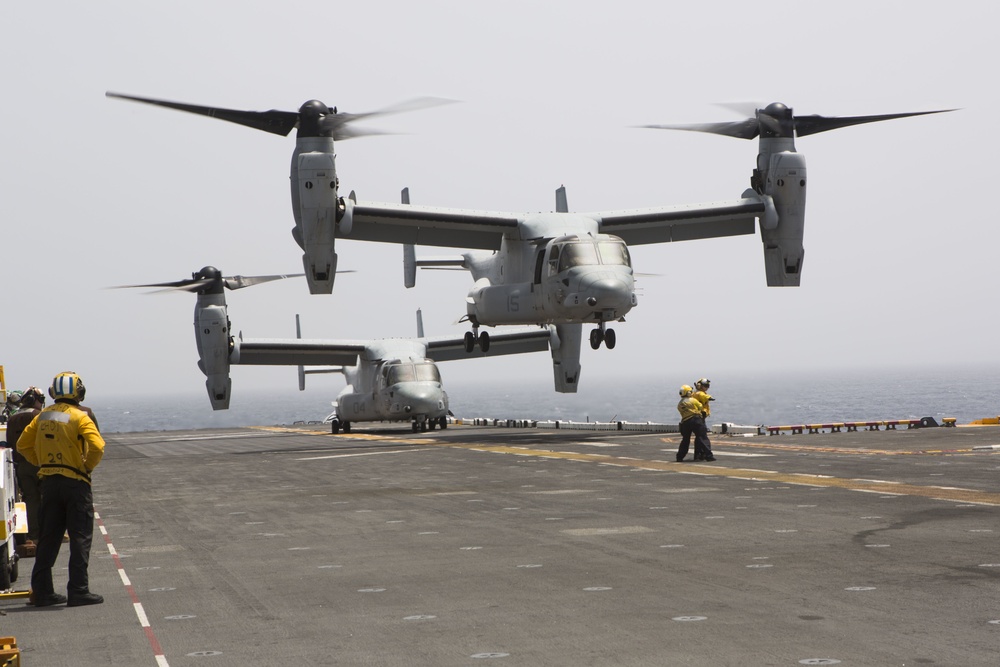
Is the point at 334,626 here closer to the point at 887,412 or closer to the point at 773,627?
the point at 773,627

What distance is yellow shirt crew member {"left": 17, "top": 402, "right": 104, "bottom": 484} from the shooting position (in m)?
9.85

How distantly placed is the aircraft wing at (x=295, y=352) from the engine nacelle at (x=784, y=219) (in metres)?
18.1

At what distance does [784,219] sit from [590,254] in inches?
330

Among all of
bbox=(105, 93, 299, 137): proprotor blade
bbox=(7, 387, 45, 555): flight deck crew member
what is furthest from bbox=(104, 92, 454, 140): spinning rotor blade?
bbox=(7, 387, 45, 555): flight deck crew member

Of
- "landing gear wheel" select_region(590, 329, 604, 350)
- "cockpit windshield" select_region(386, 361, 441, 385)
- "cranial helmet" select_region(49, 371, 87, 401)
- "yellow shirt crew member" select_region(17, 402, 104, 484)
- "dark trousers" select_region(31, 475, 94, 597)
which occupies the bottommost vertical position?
"dark trousers" select_region(31, 475, 94, 597)

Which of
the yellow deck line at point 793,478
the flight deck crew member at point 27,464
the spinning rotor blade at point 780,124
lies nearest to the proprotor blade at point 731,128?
the spinning rotor blade at point 780,124

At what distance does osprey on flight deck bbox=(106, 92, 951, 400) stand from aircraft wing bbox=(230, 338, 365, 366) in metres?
8.43

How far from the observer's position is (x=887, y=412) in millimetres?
102688

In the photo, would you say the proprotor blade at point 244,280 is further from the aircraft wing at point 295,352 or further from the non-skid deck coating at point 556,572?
the non-skid deck coating at point 556,572

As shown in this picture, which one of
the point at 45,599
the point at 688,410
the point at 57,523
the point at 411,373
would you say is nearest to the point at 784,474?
the point at 688,410

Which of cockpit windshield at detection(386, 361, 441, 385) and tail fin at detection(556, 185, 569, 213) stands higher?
tail fin at detection(556, 185, 569, 213)

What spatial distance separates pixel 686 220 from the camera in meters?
39.0

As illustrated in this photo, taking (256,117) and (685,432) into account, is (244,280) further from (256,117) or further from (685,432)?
(685,432)

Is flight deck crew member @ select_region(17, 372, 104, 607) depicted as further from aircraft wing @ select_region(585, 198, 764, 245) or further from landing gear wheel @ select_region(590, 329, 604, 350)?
aircraft wing @ select_region(585, 198, 764, 245)
